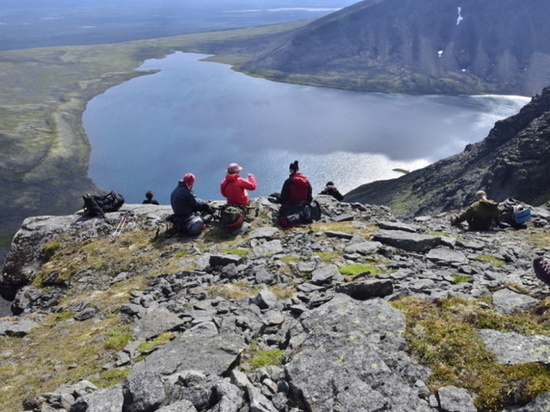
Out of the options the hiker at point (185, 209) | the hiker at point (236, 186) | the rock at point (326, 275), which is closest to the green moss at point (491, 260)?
the rock at point (326, 275)

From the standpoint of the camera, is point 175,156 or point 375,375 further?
point 175,156

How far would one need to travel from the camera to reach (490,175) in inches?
3201

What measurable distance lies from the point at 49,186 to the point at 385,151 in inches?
4381

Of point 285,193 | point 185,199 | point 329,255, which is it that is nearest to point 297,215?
point 285,193

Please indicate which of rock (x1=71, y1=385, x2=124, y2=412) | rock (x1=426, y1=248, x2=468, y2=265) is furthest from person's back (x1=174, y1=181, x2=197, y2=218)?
rock (x1=71, y1=385, x2=124, y2=412)

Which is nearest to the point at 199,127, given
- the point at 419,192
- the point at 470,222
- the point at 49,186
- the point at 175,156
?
the point at 175,156

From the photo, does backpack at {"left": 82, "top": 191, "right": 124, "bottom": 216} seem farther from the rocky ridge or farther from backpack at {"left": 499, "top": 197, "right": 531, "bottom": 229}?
backpack at {"left": 499, "top": 197, "right": 531, "bottom": 229}

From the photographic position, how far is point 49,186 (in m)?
131

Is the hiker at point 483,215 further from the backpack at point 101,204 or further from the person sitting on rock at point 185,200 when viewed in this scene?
the backpack at point 101,204

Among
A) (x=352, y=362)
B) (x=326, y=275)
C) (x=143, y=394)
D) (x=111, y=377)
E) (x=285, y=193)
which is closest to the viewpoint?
(x=143, y=394)

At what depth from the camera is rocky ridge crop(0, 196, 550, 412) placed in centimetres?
761

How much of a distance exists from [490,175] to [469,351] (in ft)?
275

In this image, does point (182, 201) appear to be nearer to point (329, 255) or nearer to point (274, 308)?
point (329, 255)

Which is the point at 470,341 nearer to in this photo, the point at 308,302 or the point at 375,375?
the point at 375,375
